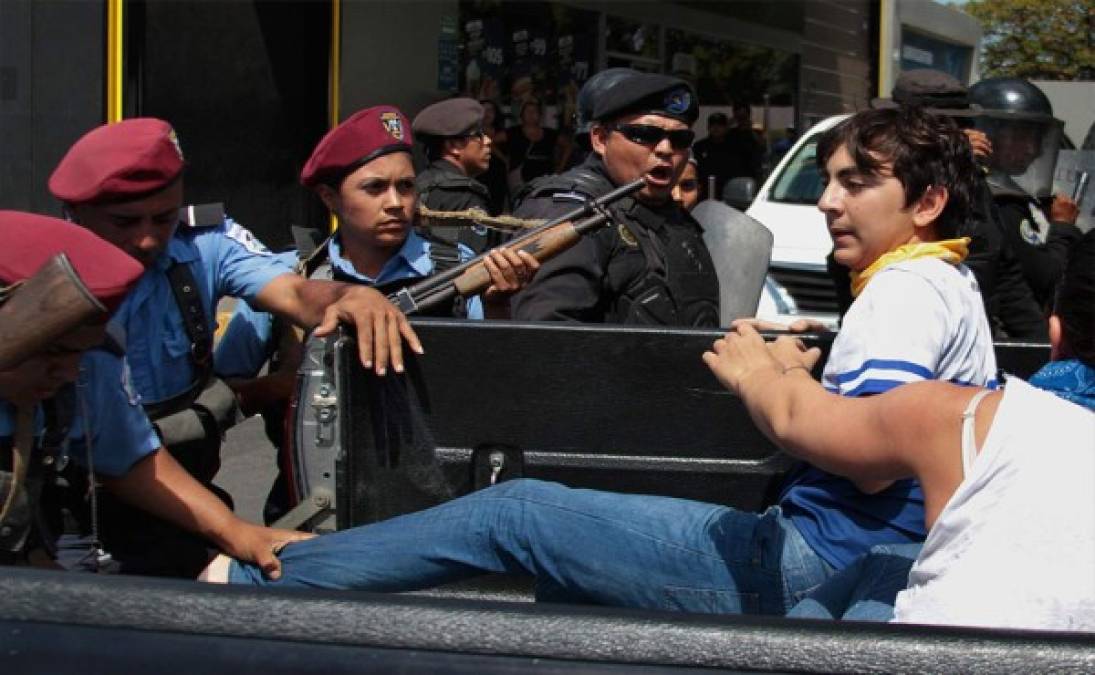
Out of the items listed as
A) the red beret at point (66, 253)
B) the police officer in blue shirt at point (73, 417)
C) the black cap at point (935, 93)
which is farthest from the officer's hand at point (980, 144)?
the red beret at point (66, 253)

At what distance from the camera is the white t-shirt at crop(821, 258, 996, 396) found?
2.52 m

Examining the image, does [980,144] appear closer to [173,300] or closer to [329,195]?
[329,195]

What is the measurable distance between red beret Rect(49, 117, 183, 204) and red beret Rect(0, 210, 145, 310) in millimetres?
586

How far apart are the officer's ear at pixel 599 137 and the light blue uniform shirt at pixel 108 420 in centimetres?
172

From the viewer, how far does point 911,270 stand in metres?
2.67

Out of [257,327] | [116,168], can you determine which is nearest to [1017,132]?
[257,327]

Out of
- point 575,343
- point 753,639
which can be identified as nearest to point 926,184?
point 575,343

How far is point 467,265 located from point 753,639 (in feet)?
7.12

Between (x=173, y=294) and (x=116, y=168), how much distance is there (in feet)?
1.15

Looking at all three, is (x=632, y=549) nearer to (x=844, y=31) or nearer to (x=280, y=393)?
(x=280, y=393)

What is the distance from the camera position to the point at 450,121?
700 centimetres

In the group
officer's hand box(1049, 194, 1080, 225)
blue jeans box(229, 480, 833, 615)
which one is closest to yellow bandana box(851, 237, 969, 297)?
blue jeans box(229, 480, 833, 615)

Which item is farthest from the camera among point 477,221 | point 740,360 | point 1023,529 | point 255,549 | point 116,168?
point 477,221

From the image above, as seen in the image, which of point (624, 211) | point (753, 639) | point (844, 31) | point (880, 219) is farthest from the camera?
point (844, 31)
